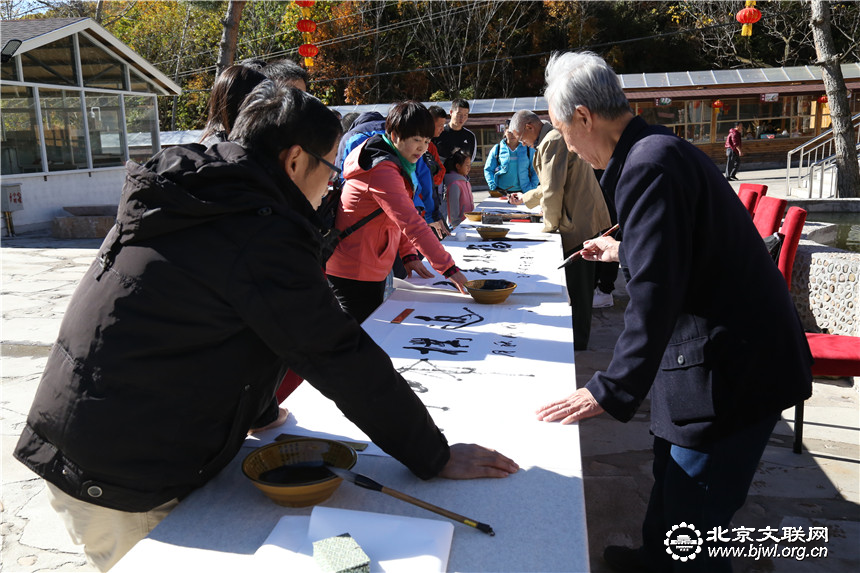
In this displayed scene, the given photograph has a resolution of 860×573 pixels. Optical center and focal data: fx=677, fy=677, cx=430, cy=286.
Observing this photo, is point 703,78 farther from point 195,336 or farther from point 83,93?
point 195,336

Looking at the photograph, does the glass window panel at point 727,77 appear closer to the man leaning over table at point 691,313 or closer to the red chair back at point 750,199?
the red chair back at point 750,199

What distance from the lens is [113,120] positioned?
1312 cm

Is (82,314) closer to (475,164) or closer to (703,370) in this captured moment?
(703,370)

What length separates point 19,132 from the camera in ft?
36.0

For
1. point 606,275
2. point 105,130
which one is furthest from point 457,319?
point 105,130

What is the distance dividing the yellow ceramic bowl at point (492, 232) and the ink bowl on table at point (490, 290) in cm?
145

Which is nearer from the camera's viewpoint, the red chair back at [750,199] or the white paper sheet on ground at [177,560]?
the white paper sheet on ground at [177,560]

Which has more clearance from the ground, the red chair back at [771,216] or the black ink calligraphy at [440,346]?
the red chair back at [771,216]

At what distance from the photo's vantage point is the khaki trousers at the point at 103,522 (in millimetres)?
1264

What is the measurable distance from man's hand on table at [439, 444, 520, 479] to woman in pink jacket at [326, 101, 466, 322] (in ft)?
4.64

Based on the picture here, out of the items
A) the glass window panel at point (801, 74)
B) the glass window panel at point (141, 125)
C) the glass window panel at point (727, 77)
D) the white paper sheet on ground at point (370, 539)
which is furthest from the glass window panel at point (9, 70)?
the glass window panel at point (801, 74)

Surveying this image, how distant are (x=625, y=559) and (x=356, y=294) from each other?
1.56m

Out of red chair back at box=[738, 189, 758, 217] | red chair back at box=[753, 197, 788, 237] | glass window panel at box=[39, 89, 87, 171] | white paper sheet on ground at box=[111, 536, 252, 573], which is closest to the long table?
white paper sheet on ground at box=[111, 536, 252, 573]

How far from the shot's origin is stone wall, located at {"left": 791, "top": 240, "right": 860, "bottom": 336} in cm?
407
